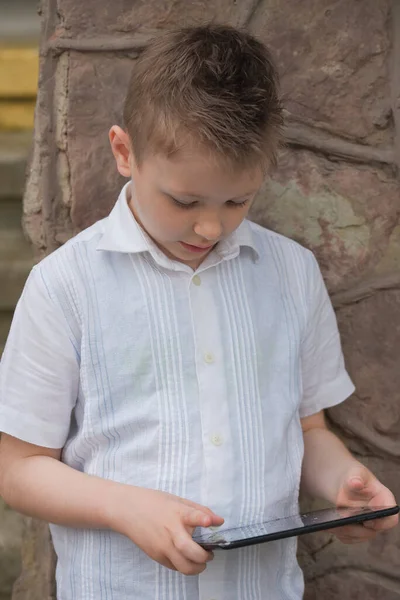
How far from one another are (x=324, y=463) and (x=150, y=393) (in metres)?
0.32

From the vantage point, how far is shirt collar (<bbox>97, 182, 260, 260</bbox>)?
1.26m

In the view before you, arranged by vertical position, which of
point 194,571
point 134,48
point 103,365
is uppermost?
point 134,48

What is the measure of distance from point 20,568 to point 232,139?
1034 millimetres

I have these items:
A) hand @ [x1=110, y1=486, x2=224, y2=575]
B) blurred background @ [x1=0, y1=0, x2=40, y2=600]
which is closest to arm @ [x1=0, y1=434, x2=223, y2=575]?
hand @ [x1=110, y1=486, x2=224, y2=575]

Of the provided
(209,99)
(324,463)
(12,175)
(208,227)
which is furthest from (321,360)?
(12,175)

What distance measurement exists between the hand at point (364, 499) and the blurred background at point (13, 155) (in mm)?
750

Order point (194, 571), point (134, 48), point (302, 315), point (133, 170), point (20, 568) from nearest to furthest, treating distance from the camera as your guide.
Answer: point (194, 571)
point (133, 170)
point (302, 315)
point (134, 48)
point (20, 568)

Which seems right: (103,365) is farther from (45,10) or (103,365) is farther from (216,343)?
(45,10)

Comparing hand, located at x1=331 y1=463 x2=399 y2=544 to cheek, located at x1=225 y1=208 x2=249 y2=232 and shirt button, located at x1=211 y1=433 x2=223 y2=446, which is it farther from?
cheek, located at x1=225 y1=208 x2=249 y2=232

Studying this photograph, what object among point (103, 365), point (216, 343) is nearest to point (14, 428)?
point (103, 365)

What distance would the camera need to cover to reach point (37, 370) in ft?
4.04

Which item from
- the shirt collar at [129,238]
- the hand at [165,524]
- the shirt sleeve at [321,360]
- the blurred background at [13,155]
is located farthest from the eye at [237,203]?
the blurred background at [13,155]

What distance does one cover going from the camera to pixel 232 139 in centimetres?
111

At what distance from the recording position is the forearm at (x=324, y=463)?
136cm
